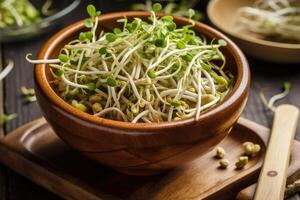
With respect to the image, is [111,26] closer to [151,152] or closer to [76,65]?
[76,65]

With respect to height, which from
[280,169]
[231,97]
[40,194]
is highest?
[231,97]

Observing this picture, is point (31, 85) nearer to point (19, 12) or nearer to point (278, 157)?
point (19, 12)

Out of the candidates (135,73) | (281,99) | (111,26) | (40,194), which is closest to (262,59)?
(281,99)

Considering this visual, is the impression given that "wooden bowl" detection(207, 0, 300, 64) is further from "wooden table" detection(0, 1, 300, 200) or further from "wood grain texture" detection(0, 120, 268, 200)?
"wood grain texture" detection(0, 120, 268, 200)

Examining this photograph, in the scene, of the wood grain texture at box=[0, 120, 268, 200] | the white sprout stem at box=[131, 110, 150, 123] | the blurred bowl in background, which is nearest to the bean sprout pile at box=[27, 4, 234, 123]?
the white sprout stem at box=[131, 110, 150, 123]

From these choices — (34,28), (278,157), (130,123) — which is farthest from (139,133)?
(34,28)

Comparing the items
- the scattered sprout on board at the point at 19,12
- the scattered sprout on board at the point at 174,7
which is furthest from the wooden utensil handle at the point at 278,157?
the scattered sprout on board at the point at 19,12
